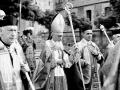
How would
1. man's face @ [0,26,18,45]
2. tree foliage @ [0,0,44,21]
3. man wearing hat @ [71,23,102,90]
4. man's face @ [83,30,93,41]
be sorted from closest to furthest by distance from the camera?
man's face @ [0,26,18,45], man wearing hat @ [71,23,102,90], man's face @ [83,30,93,41], tree foliage @ [0,0,44,21]

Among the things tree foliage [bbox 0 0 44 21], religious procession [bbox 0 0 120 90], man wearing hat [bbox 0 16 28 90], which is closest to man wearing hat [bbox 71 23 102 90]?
religious procession [bbox 0 0 120 90]

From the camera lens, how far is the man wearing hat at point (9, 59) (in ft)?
12.0

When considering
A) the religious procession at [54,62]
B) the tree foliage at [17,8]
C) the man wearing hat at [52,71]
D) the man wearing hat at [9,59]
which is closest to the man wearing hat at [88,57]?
the religious procession at [54,62]

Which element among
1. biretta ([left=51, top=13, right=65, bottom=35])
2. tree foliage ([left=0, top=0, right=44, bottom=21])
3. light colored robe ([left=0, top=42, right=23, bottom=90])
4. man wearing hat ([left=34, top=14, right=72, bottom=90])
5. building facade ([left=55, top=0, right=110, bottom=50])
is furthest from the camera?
Answer: building facade ([left=55, top=0, right=110, bottom=50])

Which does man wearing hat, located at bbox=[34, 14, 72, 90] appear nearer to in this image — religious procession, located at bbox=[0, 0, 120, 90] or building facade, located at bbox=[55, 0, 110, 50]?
religious procession, located at bbox=[0, 0, 120, 90]

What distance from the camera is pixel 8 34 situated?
383 cm

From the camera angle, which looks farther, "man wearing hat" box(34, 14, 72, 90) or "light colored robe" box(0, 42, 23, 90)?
"man wearing hat" box(34, 14, 72, 90)

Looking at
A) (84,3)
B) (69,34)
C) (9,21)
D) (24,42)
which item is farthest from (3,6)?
(84,3)

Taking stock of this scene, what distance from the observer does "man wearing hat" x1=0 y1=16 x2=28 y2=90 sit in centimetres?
367

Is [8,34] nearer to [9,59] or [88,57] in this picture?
[9,59]

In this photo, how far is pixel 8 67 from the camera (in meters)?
3.72

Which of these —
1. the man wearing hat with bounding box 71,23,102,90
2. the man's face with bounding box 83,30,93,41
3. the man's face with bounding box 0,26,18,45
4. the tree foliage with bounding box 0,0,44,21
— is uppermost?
the tree foliage with bounding box 0,0,44,21

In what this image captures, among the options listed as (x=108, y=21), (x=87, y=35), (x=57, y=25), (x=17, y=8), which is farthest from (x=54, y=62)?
(x=108, y=21)

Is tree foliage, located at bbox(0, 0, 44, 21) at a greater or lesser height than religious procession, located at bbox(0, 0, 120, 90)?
greater
